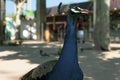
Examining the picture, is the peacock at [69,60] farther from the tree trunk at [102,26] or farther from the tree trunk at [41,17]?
the tree trunk at [41,17]

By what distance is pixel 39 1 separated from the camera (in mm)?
39375

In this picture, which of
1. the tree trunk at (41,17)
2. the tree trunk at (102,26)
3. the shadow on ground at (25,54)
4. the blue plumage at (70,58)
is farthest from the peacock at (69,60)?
the tree trunk at (41,17)

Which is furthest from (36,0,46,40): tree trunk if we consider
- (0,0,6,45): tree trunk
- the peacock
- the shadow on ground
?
the peacock

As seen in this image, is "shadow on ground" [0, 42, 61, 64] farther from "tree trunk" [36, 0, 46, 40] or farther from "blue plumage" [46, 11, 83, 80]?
"tree trunk" [36, 0, 46, 40]

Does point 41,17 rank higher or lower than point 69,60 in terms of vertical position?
higher

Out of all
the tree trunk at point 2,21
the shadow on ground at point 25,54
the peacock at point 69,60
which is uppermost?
the tree trunk at point 2,21

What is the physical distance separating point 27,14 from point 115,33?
17280mm

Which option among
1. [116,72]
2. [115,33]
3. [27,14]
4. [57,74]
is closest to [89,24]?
[115,33]

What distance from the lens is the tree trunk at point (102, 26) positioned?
20.9 meters

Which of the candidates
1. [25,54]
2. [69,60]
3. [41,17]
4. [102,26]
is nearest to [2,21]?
[41,17]

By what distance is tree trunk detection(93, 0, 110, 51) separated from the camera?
20.9m

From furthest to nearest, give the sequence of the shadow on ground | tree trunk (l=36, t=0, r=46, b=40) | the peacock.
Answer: tree trunk (l=36, t=0, r=46, b=40)
the shadow on ground
the peacock

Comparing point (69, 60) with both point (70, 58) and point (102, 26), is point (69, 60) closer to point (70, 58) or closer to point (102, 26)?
point (70, 58)

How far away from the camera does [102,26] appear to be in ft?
68.7
